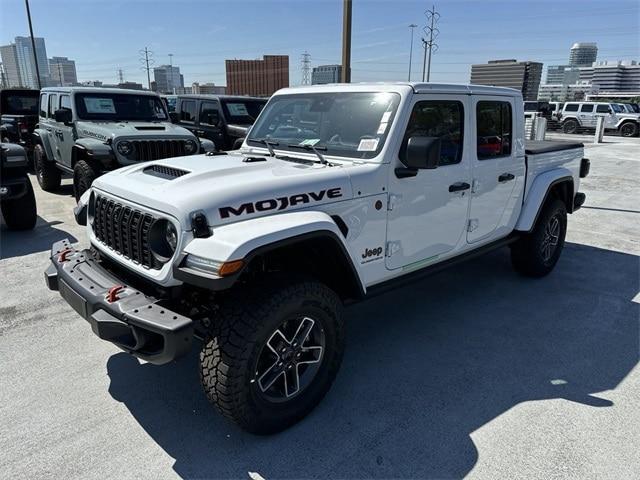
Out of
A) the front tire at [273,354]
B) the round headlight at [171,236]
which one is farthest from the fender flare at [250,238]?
the front tire at [273,354]

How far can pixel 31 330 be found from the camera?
12.5 ft

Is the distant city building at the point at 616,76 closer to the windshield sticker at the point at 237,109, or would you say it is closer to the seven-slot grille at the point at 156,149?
the windshield sticker at the point at 237,109

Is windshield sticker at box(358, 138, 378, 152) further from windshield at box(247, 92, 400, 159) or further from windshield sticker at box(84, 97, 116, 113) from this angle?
windshield sticker at box(84, 97, 116, 113)

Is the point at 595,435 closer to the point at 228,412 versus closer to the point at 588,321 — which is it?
the point at 588,321

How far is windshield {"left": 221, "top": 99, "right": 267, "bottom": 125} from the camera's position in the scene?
36.7ft

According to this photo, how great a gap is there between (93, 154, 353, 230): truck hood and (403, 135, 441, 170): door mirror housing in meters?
0.42

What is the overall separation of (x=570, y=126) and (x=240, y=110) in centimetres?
2230

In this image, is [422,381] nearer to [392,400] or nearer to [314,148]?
[392,400]

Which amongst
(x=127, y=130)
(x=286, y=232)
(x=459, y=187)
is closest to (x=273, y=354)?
(x=286, y=232)

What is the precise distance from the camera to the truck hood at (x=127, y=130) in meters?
7.49

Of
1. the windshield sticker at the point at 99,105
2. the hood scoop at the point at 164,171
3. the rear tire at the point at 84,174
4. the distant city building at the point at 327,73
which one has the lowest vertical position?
the rear tire at the point at 84,174

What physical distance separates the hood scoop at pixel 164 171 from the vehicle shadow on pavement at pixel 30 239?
3267 millimetres

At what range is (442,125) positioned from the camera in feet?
11.9

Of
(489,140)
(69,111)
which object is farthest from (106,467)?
(69,111)
